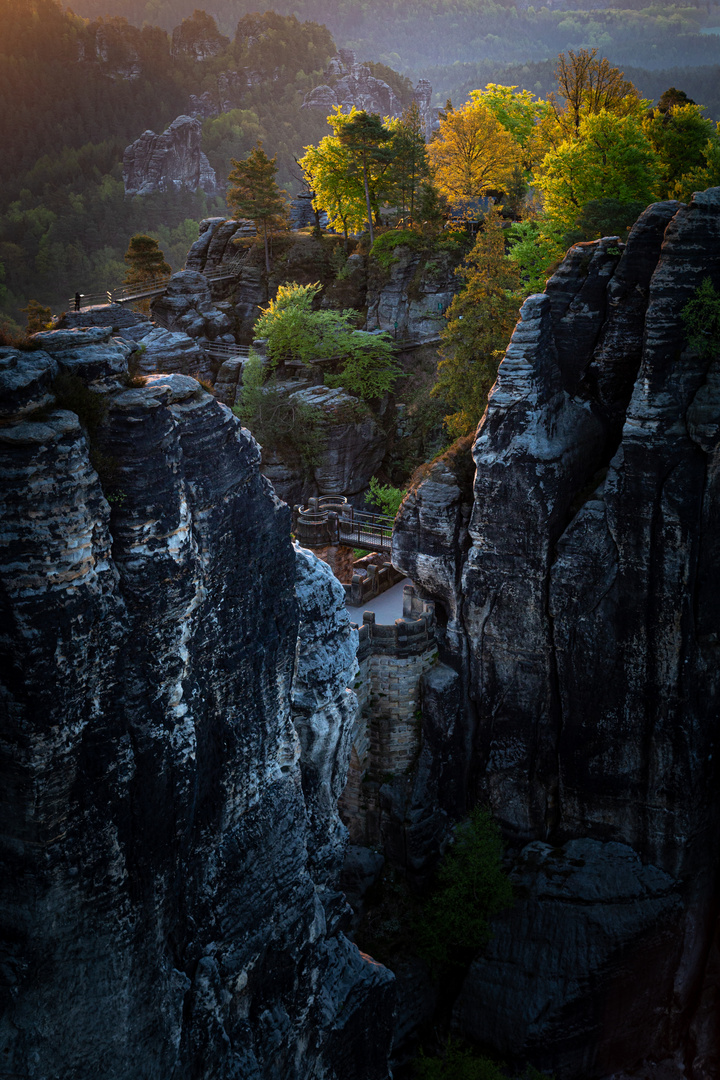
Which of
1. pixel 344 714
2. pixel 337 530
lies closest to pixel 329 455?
pixel 337 530

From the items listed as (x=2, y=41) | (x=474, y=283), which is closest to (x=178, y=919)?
(x=474, y=283)

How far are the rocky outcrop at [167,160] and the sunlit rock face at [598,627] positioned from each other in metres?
59.5

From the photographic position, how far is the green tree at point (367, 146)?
36781mm

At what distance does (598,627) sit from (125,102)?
243ft

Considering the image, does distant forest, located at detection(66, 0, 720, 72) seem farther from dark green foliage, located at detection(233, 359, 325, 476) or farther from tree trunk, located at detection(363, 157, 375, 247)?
dark green foliage, located at detection(233, 359, 325, 476)

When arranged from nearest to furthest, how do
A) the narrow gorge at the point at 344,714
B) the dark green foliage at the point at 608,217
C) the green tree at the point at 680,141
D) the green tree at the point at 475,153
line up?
the narrow gorge at the point at 344,714
the dark green foliage at the point at 608,217
the green tree at the point at 680,141
the green tree at the point at 475,153

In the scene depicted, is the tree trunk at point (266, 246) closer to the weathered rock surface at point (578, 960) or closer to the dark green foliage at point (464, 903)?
the dark green foliage at point (464, 903)

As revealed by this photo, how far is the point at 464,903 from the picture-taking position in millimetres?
21156

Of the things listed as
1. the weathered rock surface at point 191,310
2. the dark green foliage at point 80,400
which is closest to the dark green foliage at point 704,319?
the dark green foliage at point 80,400

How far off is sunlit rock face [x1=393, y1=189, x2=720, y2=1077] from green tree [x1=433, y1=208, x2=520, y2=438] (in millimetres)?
4454

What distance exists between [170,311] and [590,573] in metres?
26.9

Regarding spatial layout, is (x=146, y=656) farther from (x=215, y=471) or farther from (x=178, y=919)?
(x=178, y=919)

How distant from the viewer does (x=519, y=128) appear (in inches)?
1602

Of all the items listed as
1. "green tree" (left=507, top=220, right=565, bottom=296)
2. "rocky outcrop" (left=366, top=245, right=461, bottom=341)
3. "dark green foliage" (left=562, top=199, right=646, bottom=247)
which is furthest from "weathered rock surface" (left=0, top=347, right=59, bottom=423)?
"rocky outcrop" (left=366, top=245, right=461, bottom=341)
